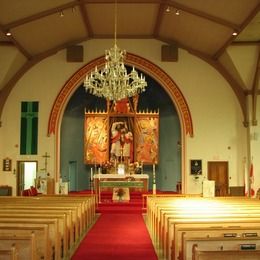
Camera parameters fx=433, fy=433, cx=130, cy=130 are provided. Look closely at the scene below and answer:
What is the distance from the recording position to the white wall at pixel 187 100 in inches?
634

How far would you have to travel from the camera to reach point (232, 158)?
1602 cm

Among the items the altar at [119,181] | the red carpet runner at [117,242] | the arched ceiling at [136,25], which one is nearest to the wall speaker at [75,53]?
the arched ceiling at [136,25]

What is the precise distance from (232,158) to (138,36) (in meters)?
5.75

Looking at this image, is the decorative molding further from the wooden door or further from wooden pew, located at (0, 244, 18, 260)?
wooden pew, located at (0, 244, 18, 260)

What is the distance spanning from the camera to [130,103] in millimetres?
17875

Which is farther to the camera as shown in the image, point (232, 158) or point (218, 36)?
point (232, 158)

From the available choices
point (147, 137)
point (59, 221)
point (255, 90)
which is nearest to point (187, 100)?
point (147, 137)

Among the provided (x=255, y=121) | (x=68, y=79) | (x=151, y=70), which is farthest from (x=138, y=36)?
(x=255, y=121)

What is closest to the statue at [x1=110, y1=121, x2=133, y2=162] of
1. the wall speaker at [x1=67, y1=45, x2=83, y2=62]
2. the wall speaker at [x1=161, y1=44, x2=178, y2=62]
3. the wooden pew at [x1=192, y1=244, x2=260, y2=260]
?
the wall speaker at [x1=67, y1=45, x2=83, y2=62]

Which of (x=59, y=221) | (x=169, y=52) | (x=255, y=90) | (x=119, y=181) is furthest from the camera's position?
(x=169, y=52)

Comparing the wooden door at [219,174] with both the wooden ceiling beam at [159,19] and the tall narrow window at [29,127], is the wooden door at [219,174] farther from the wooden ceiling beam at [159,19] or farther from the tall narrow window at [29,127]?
the tall narrow window at [29,127]

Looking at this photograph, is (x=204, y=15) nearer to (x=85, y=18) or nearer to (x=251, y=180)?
(x=85, y=18)

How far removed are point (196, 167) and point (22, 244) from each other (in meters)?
12.1

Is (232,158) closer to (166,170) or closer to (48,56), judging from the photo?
(166,170)
